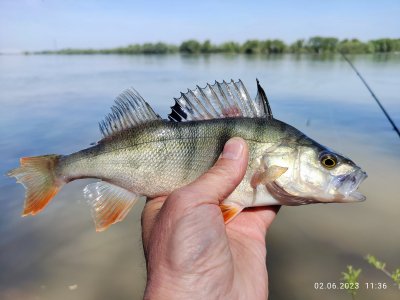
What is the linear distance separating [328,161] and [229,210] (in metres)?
0.87

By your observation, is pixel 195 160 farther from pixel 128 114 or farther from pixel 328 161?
pixel 328 161

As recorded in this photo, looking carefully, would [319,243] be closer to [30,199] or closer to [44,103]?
[30,199]

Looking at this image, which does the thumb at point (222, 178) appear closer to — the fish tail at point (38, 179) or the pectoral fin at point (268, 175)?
the pectoral fin at point (268, 175)

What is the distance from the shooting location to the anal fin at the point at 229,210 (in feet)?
9.25

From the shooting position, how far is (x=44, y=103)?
15.0 meters

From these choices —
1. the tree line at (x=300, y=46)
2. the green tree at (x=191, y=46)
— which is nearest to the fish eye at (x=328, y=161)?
the tree line at (x=300, y=46)

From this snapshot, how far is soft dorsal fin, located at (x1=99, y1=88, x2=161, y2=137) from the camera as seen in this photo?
3.22m

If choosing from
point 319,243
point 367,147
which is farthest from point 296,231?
point 367,147

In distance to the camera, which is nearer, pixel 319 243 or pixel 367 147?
pixel 319 243

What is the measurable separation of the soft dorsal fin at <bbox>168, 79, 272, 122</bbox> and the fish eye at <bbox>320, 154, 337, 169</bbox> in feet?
2.29

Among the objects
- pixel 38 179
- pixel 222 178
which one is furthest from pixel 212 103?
pixel 38 179

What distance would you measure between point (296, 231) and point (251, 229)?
275 centimetres

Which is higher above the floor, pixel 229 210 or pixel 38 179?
pixel 38 179

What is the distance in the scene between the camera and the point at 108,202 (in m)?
3.32
